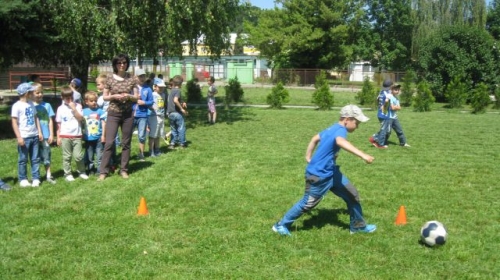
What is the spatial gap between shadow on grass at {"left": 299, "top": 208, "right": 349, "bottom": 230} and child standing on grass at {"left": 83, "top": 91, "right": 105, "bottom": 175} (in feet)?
13.4

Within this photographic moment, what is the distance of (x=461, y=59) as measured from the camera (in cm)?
2620

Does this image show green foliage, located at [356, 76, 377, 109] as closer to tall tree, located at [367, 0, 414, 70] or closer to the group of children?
the group of children

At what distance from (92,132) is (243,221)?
3.69 m

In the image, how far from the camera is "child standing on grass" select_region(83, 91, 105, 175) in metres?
8.41

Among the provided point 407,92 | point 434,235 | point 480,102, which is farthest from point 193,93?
point 434,235

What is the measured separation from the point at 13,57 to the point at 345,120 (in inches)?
476

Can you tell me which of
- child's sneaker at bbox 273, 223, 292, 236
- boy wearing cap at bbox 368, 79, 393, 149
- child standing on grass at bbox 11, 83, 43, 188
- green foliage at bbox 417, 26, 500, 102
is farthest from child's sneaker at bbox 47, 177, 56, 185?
green foliage at bbox 417, 26, 500, 102

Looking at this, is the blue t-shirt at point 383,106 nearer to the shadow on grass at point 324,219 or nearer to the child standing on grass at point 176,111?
the child standing on grass at point 176,111

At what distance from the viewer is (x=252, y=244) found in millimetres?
5328

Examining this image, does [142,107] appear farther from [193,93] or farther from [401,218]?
[193,93]

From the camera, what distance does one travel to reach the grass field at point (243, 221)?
474cm

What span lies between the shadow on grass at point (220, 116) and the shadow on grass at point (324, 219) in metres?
9.78

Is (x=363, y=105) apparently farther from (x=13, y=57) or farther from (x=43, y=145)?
(x=43, y=145)

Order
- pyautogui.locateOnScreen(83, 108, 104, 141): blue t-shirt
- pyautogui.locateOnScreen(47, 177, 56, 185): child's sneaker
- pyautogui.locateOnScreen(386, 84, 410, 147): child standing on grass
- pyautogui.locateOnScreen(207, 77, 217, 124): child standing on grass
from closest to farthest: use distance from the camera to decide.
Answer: pyautogui.locateOnScreen(47, 177, 56, 185): child's sneaker
pyautogui.locateOnScreen(83, 108, 104, 141): blue t-shirt
pyautogui.locateOnScreen(386, 84, 410, 147): child standing on grass
pyautogui.locateOnScreen(207, 77, 217, 124): child standing on grass
